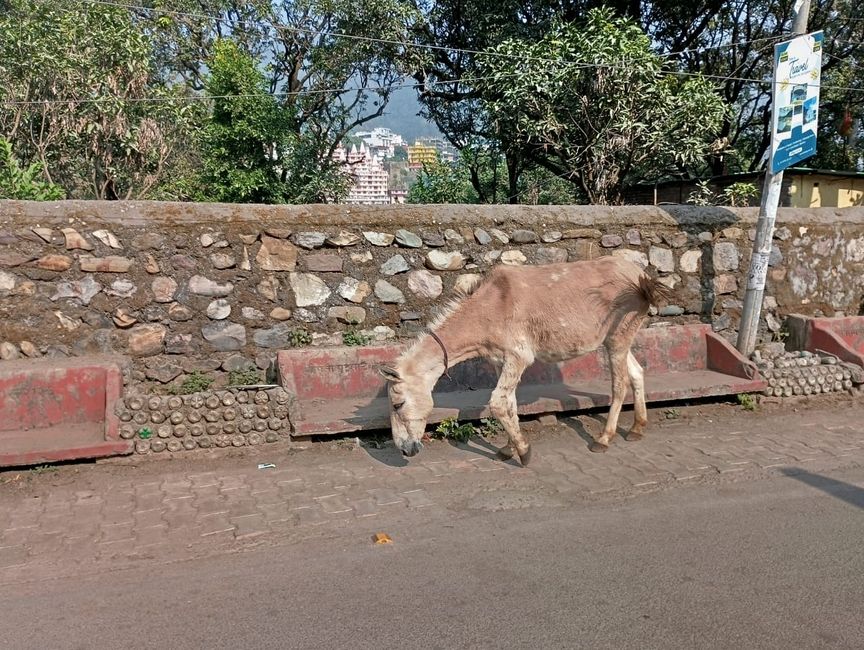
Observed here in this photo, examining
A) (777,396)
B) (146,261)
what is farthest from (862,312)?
(146,261)

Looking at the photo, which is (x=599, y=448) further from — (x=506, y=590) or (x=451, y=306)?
(x=506, y=590)

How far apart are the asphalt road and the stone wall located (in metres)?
2.72

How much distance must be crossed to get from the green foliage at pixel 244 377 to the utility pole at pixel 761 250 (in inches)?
215

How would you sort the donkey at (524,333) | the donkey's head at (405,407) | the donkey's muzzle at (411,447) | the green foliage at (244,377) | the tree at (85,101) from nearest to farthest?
the donkey's muzzle at (411,447)
the donkey's head at (405,407)
the donkey at (524,333)
the green foliage at (244,377)
the tree at (85,101)

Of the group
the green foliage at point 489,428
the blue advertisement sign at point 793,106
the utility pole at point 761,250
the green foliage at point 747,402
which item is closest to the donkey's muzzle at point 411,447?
the green foliage at point 489,428

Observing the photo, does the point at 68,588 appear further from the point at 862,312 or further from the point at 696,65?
the point at 696,65

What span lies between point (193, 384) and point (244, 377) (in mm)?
485

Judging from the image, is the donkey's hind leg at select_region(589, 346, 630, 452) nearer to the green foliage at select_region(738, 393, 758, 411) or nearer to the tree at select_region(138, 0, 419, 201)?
the green foliage at select_region(738, 393, 758, 411)

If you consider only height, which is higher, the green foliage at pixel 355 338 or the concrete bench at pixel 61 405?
the green foliage at pixel 355 338

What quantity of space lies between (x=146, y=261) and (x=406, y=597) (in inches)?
176

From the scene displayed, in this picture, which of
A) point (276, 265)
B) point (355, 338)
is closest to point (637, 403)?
point (355, 338)

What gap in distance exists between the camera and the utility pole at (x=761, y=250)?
7785 mm

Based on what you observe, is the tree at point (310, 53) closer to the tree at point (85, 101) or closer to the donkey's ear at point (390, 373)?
the tree at point (85, 101)

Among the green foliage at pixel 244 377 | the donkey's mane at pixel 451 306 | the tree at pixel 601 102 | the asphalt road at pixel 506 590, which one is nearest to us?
the asphalt road at pixel 506 590
